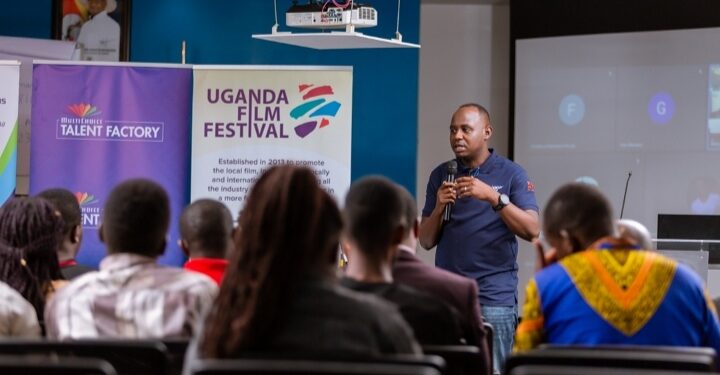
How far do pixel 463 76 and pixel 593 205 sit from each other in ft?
21.1

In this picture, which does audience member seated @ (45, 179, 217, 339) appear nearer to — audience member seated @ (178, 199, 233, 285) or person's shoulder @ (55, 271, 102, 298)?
person's shoulder @ (55, 271, 102, 298)

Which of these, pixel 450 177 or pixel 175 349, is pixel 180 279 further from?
pixel 450 177

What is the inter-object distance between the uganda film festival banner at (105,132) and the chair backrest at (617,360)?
14.2ft

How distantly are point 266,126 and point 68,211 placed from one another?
87.4 inches

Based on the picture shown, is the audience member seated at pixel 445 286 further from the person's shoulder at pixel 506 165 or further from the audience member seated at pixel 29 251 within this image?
the person's shoulder at pixel 506 165

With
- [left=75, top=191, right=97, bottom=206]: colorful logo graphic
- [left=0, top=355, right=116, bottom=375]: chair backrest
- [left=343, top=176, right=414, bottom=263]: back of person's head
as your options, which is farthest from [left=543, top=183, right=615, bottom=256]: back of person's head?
[left=75, top=191, right=97, bottom=206]: colorful logo graphic

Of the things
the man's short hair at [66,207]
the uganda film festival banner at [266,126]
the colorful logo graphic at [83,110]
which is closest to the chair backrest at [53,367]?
the man's short hair at [66,207]

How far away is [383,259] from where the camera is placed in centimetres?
313

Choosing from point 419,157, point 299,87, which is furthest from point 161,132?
point 419,157

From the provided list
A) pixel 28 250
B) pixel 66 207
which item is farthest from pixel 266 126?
pixel 28 250

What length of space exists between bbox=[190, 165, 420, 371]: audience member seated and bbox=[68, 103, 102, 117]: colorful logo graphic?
14.5 ft

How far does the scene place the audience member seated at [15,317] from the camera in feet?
11.3

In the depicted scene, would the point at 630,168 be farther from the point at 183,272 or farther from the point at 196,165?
the point at 183,272

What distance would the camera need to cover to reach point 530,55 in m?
9.31
